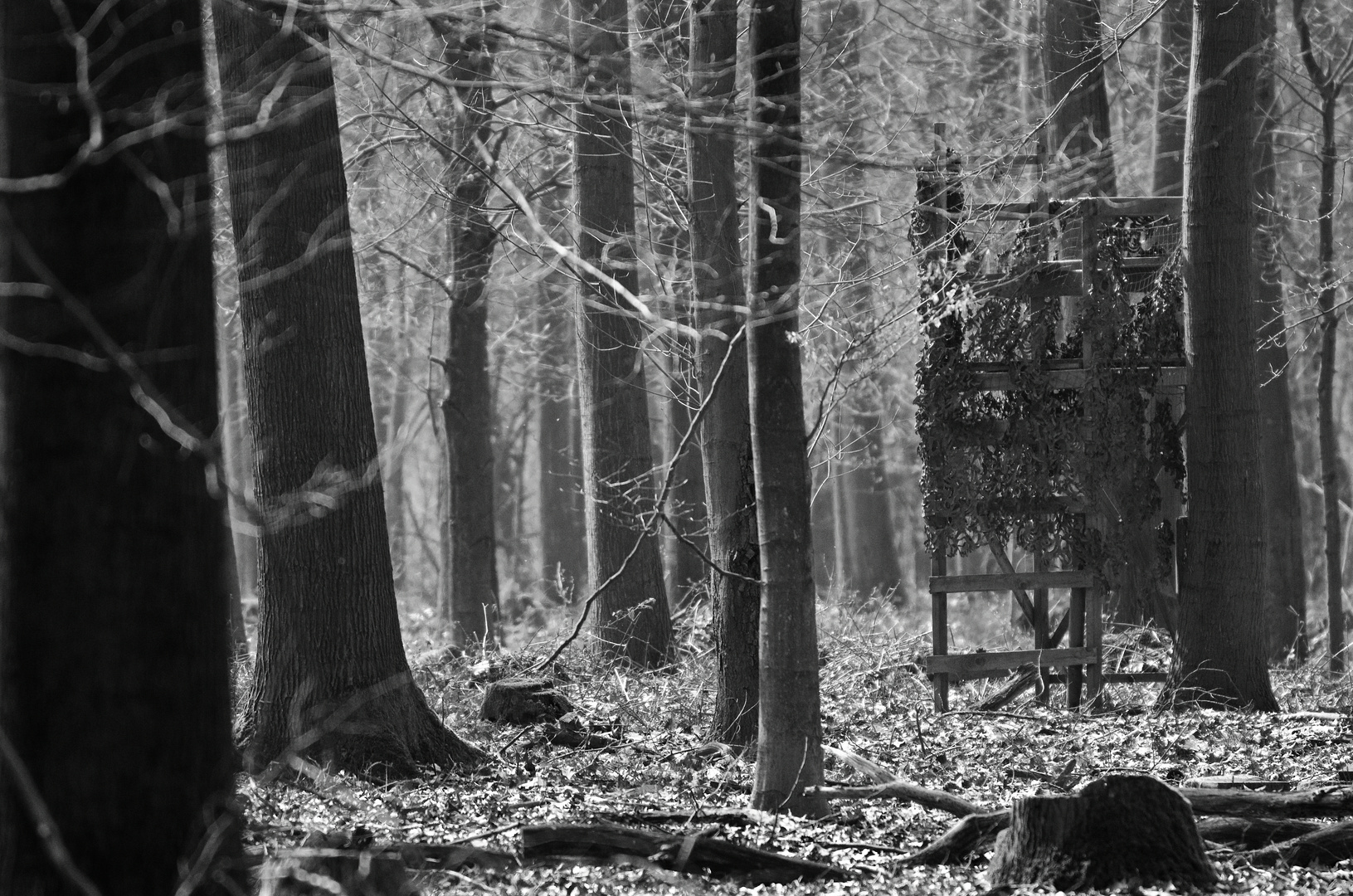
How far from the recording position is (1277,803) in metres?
6.05

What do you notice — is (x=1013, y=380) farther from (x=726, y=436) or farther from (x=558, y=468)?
(x=558, y=468)

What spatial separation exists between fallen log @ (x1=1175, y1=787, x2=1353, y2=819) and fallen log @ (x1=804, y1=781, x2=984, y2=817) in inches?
41.6

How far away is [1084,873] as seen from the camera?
522 cm

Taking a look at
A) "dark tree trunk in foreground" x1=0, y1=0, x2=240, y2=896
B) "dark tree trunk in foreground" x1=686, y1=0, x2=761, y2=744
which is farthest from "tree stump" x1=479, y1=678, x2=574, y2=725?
"dark tree trunk in foreground" x1=0, y1=0, x2=240, y2=896

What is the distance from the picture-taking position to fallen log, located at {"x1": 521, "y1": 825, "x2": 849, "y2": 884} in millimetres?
5449

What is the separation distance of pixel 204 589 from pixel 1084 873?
3.69 meters

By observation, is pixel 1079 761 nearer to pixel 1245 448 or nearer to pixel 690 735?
pixel 690 735

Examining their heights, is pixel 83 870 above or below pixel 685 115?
below

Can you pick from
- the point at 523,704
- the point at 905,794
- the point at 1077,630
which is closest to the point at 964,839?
the point at 905,794

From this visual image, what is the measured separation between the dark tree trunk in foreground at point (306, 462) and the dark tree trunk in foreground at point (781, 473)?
234cm

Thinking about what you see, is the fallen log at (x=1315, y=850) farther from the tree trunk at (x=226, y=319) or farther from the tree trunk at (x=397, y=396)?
the tree trunk at (x=397, y=396)

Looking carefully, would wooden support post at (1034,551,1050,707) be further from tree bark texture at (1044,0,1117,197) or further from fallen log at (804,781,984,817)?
tree bark texture at (1044,0,1117,197)

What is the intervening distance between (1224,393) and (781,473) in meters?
5.03

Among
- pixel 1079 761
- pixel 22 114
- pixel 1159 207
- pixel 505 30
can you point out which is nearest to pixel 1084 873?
pixel 1079 761
